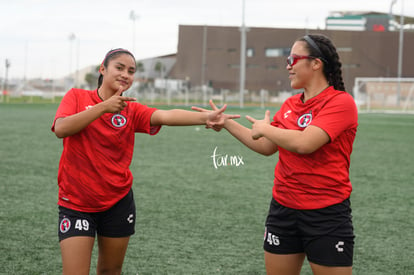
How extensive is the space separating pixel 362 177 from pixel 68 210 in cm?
752

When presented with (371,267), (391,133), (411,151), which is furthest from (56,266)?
(391,133)

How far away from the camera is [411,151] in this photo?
1430 cm

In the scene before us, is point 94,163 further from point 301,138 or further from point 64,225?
point 301,138

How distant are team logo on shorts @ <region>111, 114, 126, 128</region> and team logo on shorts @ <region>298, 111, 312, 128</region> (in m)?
1.16

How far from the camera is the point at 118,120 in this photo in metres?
3.59

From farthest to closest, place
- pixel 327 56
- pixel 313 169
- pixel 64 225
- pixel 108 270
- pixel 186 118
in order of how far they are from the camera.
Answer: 1. pixel 186 118
2. pixel 108 270
3. pixel 64 225
4. pixel 327 56
5. pixel 313 169

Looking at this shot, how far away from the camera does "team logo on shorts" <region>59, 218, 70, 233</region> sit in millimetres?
3430

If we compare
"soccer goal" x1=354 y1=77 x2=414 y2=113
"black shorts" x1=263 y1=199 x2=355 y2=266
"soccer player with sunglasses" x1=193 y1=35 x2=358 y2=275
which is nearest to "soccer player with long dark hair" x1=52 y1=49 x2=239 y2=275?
"soccer player with sunglasses" x1=193 y1=35 x2=358 y2=275

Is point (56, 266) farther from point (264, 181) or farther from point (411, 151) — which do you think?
point (411, 151)

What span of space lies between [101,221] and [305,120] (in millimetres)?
1472

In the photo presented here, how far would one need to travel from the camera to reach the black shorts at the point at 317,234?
3057 mm

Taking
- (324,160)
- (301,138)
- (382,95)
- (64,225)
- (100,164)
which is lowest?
(64,225)

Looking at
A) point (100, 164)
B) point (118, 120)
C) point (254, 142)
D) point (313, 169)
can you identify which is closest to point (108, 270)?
point (100, 164)

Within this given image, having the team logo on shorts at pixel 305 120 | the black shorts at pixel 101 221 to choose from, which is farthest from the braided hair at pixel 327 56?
the black shorts at pixel 101 221
